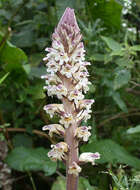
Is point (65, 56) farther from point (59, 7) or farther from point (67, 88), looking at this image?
point (59, 7)

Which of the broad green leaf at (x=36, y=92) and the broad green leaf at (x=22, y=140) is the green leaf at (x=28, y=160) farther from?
the broad green leaf at (x=36, y=92)

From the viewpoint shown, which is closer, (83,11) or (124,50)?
(124,50)

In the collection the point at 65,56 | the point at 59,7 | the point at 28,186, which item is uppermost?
the point at 59,7

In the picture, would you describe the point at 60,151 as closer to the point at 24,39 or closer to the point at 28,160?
the point at 28,160

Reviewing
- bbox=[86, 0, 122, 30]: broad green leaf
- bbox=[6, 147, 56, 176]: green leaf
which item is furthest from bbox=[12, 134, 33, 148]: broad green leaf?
bbox=[86, 0, 122, 30]: broad green leaf

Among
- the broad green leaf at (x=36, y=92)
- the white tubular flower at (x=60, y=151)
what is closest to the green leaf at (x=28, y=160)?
the broad green leaf at (x=36, y=92)

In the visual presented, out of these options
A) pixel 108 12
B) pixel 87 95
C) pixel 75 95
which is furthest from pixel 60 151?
pixel 108 12

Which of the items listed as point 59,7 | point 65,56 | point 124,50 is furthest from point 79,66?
point 59,7
